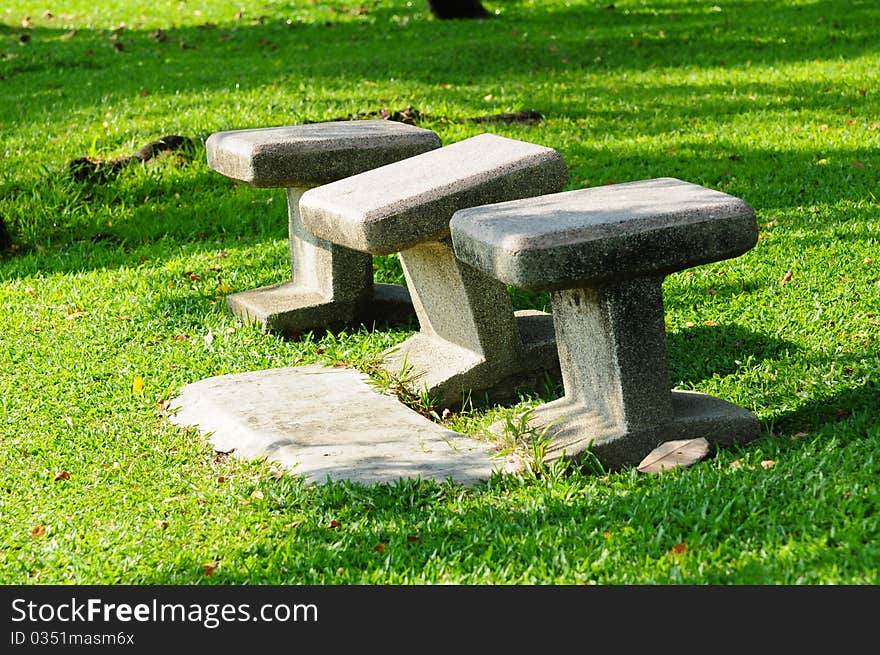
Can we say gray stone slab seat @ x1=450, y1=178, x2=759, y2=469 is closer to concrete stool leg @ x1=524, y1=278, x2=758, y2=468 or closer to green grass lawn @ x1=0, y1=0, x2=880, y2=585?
concrete stool leg @ x1=524, y1=278, x2=758, y2=468

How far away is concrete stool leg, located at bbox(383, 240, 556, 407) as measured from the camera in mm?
5312

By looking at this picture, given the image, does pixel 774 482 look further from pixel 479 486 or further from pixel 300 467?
pixel 300 467

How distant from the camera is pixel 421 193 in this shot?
4.97 m

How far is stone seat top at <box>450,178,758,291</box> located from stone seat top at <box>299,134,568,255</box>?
1.34 ft

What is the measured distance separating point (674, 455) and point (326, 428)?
1482mm

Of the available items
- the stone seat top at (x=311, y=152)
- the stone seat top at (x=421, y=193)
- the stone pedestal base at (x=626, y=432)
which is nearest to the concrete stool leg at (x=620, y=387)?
the stone pedestal base at (x=626, y=432)

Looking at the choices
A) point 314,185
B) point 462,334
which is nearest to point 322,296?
point 314,185

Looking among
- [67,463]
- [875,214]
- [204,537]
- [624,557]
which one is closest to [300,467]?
[204,537]

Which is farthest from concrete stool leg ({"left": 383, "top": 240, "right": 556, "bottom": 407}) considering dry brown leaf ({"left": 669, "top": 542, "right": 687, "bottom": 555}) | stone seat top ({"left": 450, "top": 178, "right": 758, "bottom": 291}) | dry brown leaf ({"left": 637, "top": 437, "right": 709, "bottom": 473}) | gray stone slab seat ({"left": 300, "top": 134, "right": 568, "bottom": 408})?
dry brown leaf ({"left": 669, "top": 542, "right": 687, "bottom": 555})

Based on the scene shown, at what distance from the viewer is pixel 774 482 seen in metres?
4.01

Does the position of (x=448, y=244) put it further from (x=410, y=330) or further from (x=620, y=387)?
(x=410, y=330)

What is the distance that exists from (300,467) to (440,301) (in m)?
1.26

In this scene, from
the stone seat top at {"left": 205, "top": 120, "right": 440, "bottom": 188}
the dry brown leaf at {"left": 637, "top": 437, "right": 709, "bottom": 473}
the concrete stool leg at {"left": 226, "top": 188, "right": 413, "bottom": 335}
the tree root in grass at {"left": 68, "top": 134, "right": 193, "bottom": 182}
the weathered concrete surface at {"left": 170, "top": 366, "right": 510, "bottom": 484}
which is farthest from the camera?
the tree root in grass at {"left": 68, "top": 134, "right": 193, "bottom": 182}

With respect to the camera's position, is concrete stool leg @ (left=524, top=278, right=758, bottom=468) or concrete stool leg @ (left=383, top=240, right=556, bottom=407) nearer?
concrete stool leg @ (left=524, top=278, right=758, bottom=468)
